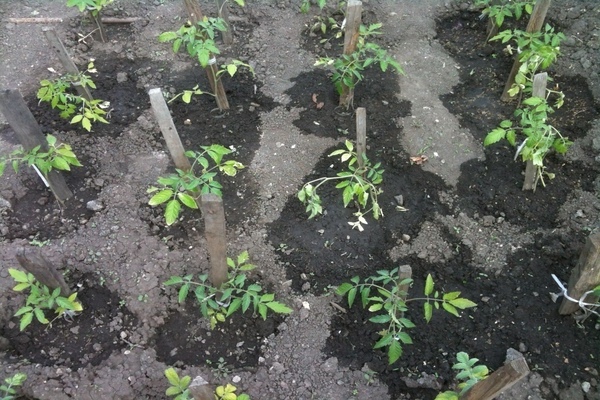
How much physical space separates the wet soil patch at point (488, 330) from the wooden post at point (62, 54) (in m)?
2.37

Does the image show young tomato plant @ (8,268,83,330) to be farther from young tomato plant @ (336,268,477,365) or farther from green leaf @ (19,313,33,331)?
young tomato plant @ (336,268,477,365)

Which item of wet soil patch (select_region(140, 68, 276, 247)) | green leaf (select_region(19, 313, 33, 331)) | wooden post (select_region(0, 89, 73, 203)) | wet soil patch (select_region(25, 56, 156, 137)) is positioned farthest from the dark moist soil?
wooden post (select_region(0, 89, 73, 203))

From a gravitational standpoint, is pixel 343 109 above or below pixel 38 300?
below

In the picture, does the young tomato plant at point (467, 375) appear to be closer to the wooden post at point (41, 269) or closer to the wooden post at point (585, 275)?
the wooden post at point (585, 275)

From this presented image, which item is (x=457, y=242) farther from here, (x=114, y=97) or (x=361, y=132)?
(x=114, y=97)

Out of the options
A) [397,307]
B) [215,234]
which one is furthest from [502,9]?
[215,234]

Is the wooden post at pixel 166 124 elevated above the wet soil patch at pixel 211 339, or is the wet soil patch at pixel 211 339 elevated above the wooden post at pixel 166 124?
the wooden post at pixel 166 124

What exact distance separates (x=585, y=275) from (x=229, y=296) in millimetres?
1699

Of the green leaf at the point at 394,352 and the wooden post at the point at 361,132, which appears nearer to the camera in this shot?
the green leaf at the point at 394,352

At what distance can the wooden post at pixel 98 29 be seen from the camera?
4159 mm

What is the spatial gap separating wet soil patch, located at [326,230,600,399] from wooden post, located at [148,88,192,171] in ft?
3.91

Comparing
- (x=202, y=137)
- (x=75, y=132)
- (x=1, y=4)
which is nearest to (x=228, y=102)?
(x=202, y=137)

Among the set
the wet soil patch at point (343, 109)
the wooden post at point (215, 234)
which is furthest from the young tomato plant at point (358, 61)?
the wooden post at point (215, 234)

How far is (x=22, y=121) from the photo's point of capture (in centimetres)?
277
